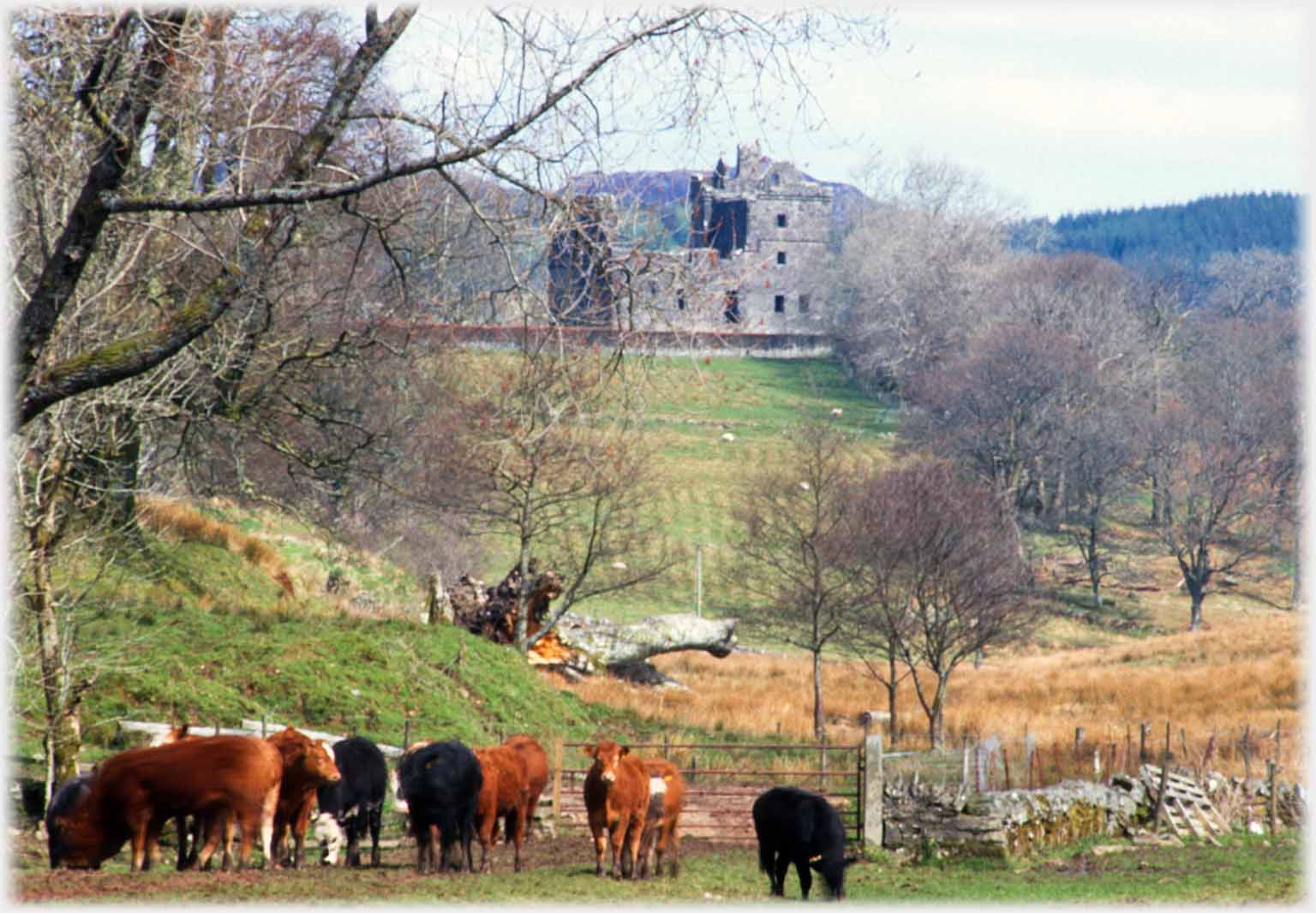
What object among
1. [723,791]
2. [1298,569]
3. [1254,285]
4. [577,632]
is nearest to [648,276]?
A: [723,791]

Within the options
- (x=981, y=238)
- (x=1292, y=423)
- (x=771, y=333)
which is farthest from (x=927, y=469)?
(x=771, y=333)

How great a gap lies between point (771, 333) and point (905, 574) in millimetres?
84769

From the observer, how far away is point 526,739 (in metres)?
15.6

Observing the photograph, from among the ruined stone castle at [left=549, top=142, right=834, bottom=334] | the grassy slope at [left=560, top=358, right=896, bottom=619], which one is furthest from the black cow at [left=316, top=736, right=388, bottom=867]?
the grassy slope at [left=560, top=358, right=896, bottom=619]

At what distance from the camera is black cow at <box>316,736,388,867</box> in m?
13.6

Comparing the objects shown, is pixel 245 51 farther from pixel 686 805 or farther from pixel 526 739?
pixel 686 805

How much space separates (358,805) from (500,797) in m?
1.42

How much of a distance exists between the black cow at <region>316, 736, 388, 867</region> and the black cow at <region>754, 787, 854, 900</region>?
3413 mm

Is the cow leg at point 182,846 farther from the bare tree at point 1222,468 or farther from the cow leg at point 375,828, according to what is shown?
the bare tree at point 1222,468

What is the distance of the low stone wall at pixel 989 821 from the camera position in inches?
711

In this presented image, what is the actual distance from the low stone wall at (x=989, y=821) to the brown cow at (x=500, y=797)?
553cm

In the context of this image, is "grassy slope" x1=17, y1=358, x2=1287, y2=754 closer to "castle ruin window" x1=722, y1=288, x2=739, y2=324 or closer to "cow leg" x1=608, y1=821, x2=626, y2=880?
"castle ruin window" x1=722, y1=288, x2=739, y2=324

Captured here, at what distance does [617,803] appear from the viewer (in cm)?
1398

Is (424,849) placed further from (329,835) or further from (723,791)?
(723,791)
